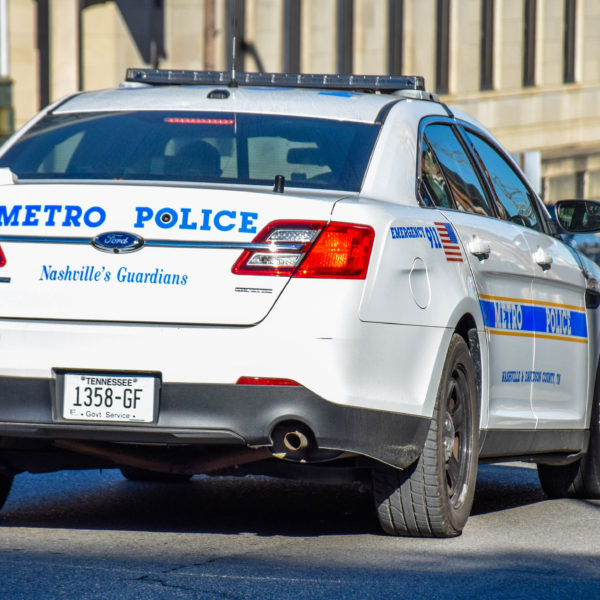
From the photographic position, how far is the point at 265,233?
17.1 feet

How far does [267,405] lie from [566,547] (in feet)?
4.90

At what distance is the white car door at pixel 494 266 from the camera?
6180 millimetres

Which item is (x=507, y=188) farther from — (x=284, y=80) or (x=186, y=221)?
(x=186, y=221)

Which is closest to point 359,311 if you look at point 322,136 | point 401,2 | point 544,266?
point 322,136

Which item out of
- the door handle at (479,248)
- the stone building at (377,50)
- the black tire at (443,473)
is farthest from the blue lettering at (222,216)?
the stone building at (377,50)

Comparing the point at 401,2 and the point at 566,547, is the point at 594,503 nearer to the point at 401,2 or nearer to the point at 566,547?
the point at 566,547

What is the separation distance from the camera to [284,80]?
6.87 metres

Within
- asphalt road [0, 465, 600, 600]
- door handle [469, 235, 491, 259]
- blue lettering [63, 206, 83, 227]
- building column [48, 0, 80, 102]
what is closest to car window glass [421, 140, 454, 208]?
door handle [469, 235, 491, 259]

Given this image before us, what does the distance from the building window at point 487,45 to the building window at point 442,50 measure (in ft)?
6.79

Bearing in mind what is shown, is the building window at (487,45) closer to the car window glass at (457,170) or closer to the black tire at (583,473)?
the black tire at (583,473)

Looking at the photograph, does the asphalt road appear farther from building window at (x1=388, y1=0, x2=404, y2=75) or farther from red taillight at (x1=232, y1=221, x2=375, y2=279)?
building window at (x1=388, y1=0, x2=404, y2=75)

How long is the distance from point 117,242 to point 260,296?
0.51 m

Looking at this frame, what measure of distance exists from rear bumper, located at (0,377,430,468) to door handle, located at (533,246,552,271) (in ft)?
5.64

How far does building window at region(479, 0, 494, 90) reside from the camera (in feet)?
138
